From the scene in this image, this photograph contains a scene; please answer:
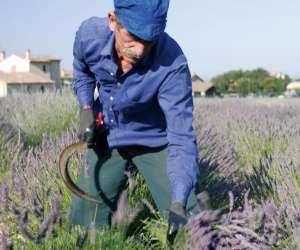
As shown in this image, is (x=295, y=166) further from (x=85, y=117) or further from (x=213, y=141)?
(x=213, y=141)

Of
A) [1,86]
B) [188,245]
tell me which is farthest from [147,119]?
[1,86]

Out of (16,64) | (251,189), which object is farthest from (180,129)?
(16,64)

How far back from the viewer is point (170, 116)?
8.96ft

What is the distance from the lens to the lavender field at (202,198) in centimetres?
211

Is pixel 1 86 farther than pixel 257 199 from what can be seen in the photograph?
Yes

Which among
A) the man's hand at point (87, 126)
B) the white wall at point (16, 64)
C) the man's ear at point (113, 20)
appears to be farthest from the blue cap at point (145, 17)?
the white wall at point (16, 64)

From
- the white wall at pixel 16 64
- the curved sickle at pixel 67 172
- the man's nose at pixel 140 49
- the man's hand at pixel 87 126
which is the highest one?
the white wall at pixel 16 64

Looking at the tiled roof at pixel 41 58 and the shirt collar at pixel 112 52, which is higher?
the tiled roof at pixel 41 58

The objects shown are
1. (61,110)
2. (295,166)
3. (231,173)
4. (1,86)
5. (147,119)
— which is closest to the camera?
(147,119)

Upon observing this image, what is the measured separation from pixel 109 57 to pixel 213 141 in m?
2.23

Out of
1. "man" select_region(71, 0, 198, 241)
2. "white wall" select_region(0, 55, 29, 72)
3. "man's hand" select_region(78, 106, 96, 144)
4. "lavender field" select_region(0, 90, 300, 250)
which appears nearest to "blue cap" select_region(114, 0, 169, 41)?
"man" select_region(71, 0, 198, 241)

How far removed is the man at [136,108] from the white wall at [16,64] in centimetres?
7748

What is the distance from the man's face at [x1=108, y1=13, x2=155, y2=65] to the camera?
98.8 inches

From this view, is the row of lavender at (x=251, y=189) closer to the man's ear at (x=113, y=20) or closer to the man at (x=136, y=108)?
the man at (x=136, y=108)
